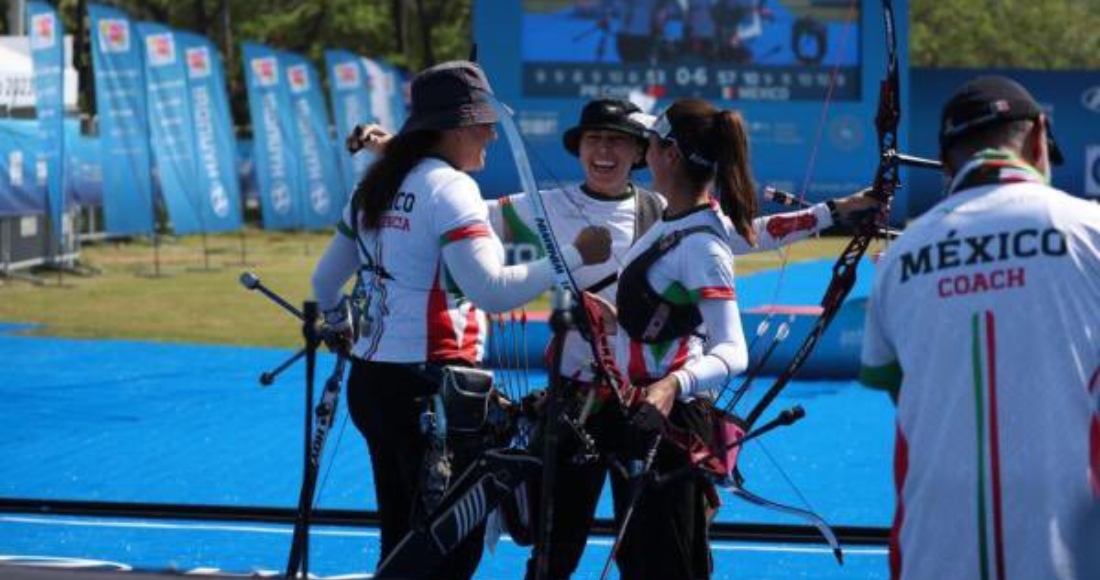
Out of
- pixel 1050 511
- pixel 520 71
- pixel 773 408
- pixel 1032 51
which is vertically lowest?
pixel 1032 51

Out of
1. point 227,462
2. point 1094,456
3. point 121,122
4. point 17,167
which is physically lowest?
point 17,167

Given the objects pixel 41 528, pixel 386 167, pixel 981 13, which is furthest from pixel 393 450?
pixel 981 13

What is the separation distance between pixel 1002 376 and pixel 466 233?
5.92 ft

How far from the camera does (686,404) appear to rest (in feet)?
15.2

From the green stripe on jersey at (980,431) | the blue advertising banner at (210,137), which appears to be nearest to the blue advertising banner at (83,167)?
the blue advertising banner at (210,137)

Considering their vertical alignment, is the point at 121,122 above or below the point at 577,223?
below

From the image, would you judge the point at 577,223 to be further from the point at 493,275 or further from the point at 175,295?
the point at 175,295

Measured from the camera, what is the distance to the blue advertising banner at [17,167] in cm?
1923

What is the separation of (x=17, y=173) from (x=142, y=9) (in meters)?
29.4

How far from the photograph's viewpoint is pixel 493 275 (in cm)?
446

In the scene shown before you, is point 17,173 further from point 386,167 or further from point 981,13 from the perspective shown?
point 981,13

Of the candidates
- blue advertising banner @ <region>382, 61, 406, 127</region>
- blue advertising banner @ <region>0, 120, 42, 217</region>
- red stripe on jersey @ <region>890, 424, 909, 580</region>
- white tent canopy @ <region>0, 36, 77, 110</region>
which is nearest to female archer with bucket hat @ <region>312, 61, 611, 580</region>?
red stripe on jersey @ <region>890, 424, 909, 580</region>

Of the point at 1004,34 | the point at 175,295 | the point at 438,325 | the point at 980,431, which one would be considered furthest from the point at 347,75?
the point at 1004,34

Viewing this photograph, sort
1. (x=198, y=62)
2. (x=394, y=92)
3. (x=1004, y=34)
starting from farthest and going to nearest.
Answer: (x=1004, y=34)
(x=394, y=92)
(x=198, y=62)
